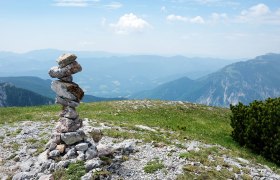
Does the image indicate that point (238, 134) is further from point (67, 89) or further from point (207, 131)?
point (67, 89)

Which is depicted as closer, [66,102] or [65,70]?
[65,70]

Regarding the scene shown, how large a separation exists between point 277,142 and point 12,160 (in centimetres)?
2079

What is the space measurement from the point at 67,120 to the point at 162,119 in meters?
19.2

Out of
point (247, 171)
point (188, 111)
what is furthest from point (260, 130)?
point (188, 111)

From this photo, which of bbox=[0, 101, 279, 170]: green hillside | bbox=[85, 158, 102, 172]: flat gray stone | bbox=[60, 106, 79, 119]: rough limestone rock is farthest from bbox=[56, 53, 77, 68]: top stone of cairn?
bbox=[0, 101, 279, 170]: green hillside

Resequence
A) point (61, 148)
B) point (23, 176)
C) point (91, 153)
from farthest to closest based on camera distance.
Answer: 1. point (61, 148)
2. point (91, 153)
3. point (23, 176)

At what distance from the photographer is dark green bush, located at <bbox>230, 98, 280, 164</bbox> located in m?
28.0

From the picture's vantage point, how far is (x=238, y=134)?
3200 cm

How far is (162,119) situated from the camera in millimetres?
39125

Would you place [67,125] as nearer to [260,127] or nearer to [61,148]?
[61,148]

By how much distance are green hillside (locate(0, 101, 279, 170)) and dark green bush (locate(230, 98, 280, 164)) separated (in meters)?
0.93

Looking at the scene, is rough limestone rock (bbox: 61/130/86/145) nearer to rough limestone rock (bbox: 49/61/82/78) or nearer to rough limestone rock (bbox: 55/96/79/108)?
rough limestone rock (bbox: 55/96/79/108)

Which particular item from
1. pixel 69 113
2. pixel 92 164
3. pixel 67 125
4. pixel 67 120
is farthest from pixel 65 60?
pixel 92 164

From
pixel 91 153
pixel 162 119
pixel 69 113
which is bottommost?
pixel 162 119
